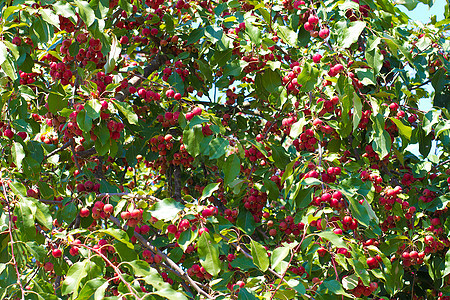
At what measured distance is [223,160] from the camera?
7.66 ft

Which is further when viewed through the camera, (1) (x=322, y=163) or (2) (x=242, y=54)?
(2) (x=242, y=54)

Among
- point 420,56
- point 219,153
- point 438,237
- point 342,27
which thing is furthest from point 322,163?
point 420,56

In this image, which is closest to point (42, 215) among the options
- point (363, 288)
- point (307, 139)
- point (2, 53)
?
point (2, 53)

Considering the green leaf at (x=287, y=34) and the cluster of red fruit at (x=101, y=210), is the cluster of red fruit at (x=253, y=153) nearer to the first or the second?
the green leaf at (x=287, y=34)

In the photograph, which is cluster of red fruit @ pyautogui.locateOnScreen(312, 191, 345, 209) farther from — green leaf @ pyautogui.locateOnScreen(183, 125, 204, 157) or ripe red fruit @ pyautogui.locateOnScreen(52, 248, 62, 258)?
ripe red fruit @ pyautogui.locateOnScreen(52, 248, 62, 258)

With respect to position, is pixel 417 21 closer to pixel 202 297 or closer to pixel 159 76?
pixel 159 76

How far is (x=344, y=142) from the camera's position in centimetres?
302

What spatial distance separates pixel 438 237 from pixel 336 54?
1185 millimetres

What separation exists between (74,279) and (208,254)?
0.50 metres

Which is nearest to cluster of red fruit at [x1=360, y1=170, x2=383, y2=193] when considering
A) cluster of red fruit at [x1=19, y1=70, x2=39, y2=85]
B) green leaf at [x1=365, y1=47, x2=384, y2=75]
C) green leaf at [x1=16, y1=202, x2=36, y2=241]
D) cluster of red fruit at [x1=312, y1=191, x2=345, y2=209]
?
cluster of red fruit at [x1=312, y1=191, x2=345, y2=209]

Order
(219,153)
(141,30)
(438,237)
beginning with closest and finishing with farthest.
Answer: (219,153), (438,237), (141,30)

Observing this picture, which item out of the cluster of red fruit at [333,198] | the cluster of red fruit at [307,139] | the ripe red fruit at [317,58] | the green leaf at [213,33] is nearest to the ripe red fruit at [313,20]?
the ripe red fruit at [317,58]

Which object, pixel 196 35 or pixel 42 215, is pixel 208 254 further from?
pixel 196 35

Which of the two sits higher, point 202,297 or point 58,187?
point 202,297
